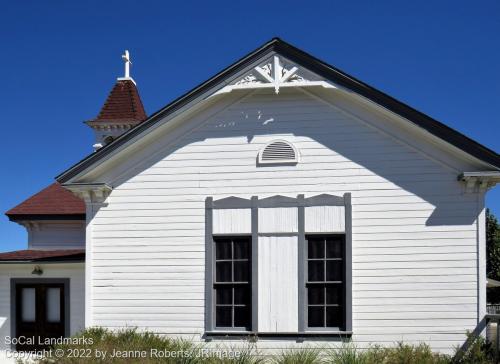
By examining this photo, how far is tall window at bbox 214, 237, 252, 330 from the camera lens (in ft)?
39.0

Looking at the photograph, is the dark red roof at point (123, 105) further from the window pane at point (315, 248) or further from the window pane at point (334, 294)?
the window pane at point (334, 294)

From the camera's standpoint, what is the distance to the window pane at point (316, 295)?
38.3 ft

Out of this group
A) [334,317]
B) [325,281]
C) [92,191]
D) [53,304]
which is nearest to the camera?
[334,317]

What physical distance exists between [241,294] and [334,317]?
2064 millimetres

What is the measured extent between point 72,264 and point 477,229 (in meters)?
10.0

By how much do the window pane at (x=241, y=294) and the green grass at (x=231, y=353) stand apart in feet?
2.84

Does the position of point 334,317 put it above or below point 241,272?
below

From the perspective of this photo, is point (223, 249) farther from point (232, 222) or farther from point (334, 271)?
point (334, 271)

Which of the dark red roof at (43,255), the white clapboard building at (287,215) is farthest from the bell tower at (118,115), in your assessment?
the white clapboard building at (287,215)

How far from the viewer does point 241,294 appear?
1195 cm

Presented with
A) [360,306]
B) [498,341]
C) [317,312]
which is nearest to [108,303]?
[317,312]

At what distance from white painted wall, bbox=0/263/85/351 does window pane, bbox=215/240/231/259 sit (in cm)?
434

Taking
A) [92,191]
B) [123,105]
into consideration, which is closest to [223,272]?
[92,191]

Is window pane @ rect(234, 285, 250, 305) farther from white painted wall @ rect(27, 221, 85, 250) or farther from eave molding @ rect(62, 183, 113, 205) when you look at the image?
white painted wall @ rect(27, 221, 85, 250)
